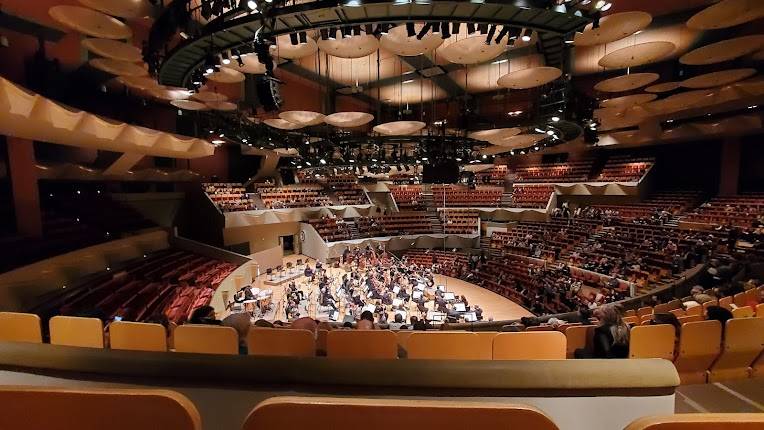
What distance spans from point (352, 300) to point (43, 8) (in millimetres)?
10428

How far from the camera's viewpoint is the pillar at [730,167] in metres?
15.0

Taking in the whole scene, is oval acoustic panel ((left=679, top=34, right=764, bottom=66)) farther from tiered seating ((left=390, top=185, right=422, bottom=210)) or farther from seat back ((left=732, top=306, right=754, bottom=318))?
tiered seating ((left=390, top=185, right=422, bottom=210))

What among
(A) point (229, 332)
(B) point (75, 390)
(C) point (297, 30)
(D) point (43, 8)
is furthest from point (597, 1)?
(D) point (43, 8)

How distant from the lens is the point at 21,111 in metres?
5.89

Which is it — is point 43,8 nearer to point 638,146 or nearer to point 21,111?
point 21,111

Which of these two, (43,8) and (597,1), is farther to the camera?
(43,8)

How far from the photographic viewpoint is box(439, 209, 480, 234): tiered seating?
65.3 feet

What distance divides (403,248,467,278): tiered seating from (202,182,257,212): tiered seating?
8.12m

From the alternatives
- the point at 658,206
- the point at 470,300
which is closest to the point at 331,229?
the point at 470,300

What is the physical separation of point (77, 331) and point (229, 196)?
1425 centimetres

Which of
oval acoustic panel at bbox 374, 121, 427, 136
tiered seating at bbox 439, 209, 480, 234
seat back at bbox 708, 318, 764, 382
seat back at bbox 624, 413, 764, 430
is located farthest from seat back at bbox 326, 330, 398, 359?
tiered seating at bbox 439, 209, 480, 234

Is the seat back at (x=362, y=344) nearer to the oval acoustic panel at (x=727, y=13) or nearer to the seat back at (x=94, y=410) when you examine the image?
the seat back at (x=94, y=410)

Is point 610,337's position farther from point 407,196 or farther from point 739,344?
point 407,196

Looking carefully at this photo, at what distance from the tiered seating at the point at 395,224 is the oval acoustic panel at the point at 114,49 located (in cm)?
1358
